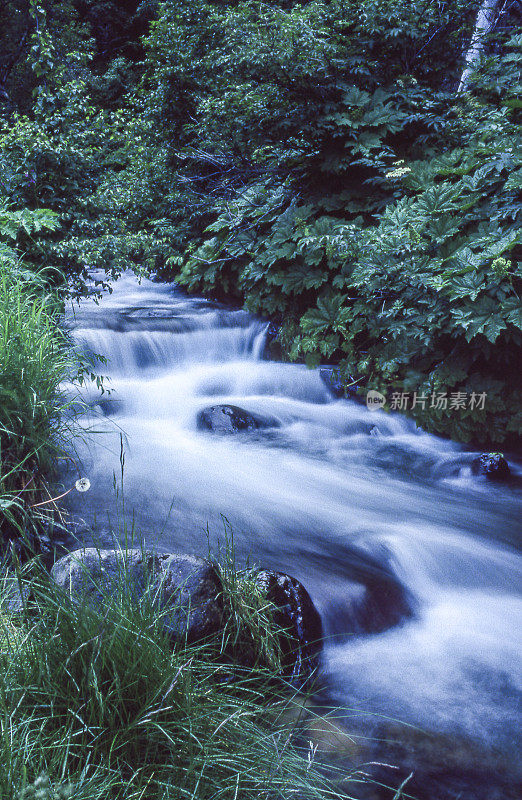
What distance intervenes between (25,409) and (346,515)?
91.8 inches

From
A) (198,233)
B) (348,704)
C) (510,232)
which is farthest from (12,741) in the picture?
(198,233)

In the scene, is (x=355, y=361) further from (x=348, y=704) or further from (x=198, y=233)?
(x=198, y=233)

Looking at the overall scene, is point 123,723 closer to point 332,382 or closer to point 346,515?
point 346,515

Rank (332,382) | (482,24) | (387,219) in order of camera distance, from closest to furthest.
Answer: (387,219) → (332,382) → (482,24)

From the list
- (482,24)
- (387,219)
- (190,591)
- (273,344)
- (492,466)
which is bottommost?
(492,466)

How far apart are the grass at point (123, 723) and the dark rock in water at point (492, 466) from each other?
12.4 feet

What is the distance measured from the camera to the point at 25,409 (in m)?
3.09

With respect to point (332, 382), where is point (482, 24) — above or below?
above

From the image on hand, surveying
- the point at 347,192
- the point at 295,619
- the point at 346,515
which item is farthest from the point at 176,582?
the point at 347,192

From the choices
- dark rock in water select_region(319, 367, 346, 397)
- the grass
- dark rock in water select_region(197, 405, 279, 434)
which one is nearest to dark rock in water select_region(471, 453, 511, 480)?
dark rock in water select_region(319, 367, 346, 397)

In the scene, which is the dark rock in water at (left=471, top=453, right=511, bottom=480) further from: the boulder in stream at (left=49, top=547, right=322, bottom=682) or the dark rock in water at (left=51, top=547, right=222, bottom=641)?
the dark rock in water at (left=51, top=547, right=222, bottom=641)

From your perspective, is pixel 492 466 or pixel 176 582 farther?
pixel 492 466

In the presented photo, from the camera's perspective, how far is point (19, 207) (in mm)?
5383

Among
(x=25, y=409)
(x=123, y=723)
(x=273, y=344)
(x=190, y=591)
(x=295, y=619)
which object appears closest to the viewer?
(x=123, y=723)
